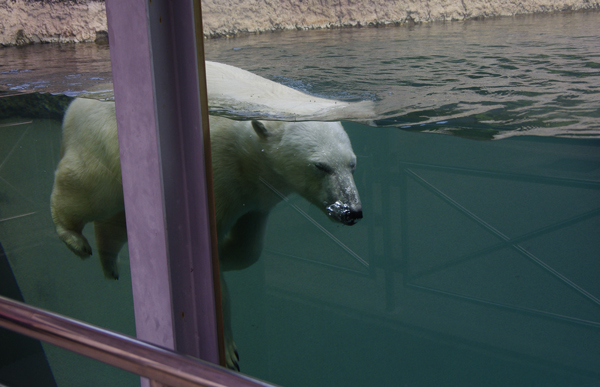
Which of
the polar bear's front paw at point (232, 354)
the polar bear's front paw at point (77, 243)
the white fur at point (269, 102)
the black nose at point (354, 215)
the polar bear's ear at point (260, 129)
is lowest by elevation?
the polar bear's front paw at point (232, 354)

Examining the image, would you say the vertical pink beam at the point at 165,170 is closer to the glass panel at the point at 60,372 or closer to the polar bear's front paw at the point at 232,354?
the polar bear's front paw at the point at 232,354

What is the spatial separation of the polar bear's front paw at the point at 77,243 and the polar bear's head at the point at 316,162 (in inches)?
45.0

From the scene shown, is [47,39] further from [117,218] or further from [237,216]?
[237,216]

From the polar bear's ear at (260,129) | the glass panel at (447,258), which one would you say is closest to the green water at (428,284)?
the glass panel at (447,258)

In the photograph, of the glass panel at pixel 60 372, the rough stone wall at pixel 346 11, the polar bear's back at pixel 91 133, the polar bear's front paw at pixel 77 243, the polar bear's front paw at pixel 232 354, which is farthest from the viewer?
the glass panel at pixel 60 372

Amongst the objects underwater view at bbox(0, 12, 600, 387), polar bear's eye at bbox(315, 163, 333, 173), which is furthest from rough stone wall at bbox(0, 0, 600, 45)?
polar bear's eye at bbox(315, 163, 333, 173)

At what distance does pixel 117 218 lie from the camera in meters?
1.97

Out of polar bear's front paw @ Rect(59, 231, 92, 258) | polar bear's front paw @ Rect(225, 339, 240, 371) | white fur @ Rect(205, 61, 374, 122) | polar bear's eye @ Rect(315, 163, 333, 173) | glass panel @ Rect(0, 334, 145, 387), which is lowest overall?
glass panel @ Rect(0, 334, 145, 387)

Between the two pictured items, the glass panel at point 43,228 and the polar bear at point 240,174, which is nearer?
the polar bear at point 240,174

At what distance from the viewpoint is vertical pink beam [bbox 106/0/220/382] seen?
859 millimetres

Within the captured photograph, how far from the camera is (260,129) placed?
185 cm

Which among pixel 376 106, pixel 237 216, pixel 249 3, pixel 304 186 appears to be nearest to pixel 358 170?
pixel 304 186

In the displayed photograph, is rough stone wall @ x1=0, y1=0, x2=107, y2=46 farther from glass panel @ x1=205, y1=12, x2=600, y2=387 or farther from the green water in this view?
the green water

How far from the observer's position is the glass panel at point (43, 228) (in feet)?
7.39
